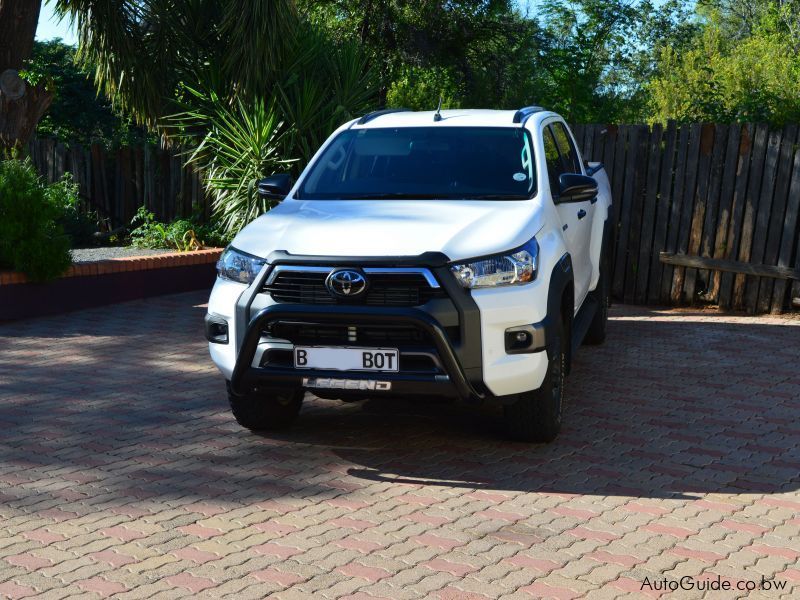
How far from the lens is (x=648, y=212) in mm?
11594

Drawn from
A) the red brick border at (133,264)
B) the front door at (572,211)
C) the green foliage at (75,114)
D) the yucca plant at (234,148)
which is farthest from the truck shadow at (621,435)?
the green foliage at (75,114)

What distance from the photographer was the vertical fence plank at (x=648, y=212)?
11.5m

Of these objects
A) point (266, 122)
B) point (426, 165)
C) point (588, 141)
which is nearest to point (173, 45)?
point (266, 122)

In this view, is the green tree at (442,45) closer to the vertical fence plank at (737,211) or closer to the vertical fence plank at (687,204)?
the vertical fence plank at (687,204)

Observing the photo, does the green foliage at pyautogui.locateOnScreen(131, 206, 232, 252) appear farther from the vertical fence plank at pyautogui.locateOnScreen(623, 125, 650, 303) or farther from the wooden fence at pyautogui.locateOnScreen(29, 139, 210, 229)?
the vertical fence plank at pyautogui.locateOnScreen(623, 125, 650, 303)

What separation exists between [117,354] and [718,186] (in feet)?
20.6

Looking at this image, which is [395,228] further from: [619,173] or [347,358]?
[619,173]

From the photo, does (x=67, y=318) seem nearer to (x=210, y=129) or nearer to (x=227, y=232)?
(x=227, y=232)

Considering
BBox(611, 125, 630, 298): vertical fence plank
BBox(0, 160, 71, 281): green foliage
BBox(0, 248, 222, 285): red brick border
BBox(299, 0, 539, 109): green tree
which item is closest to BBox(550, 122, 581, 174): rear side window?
BBox(611, 125, 630, 298): vertical fence plank

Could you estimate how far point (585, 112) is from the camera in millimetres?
24266

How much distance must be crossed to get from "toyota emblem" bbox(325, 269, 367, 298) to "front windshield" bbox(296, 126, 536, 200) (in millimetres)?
1223

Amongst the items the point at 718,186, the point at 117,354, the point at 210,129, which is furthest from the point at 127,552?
the point at 210,129

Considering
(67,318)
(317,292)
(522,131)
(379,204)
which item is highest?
(522,131)

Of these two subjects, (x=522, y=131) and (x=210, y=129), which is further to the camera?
(x=210, y=129)
